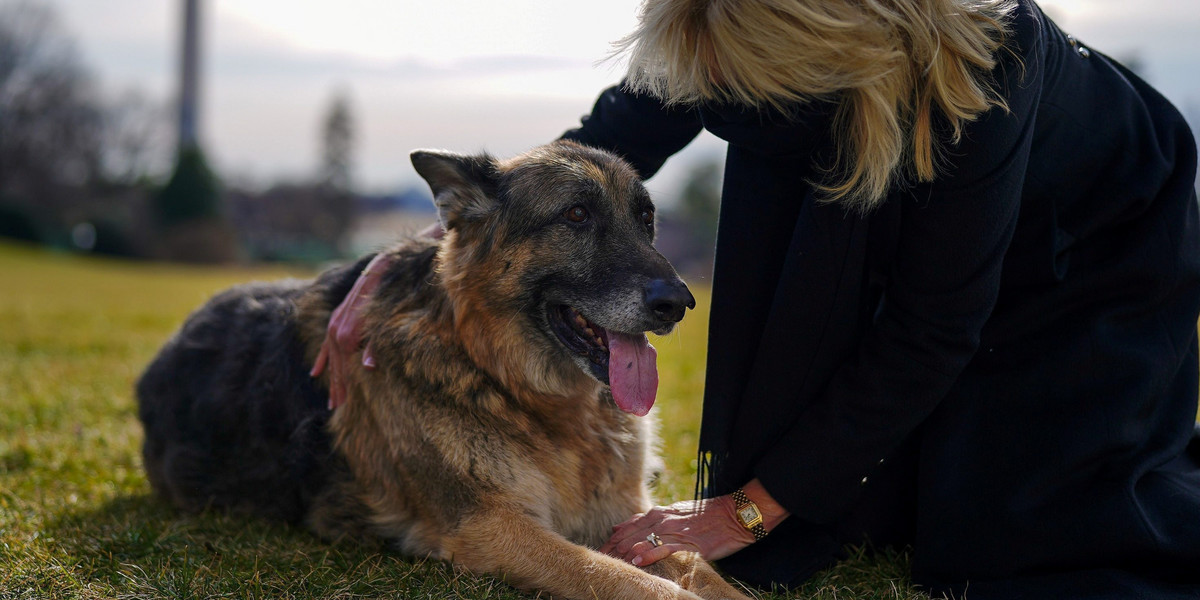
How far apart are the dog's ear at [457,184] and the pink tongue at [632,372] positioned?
0.77 meters

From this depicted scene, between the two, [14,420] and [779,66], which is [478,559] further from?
[14,420]

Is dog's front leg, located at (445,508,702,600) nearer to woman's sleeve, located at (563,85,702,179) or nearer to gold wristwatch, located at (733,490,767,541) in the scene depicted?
gold wristwatch, located at (733,490,767,541)

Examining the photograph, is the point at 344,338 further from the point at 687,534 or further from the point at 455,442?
the point at 687,534

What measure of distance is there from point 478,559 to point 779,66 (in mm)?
1996

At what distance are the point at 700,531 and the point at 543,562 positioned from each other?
2.05 ft

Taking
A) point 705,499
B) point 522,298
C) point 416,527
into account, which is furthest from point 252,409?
point 705,499

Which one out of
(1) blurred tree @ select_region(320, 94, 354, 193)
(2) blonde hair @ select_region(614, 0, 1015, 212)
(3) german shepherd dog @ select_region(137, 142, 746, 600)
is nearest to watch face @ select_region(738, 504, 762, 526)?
(3) german shepherd dog @ select_region(137, 142, 746, 600)

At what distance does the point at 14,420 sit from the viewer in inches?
224

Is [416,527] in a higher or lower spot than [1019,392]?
lower

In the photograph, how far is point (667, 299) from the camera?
321 cm

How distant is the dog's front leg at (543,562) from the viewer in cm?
294

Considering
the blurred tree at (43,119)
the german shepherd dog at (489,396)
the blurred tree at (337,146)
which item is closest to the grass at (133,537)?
the german shepherd dog at (489,396)

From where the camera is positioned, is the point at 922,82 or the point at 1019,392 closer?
the point at 922,82

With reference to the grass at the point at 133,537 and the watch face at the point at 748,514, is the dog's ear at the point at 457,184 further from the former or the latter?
the watch face at the point at 748,514
